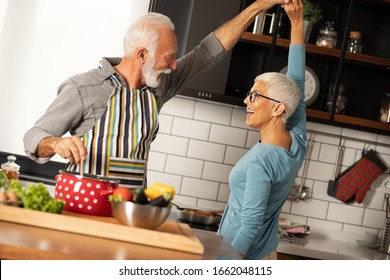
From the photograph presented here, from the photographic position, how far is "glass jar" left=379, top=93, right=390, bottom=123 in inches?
178

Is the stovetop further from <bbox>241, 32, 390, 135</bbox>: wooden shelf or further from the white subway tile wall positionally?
<bbox>241, 32, 390, 135</bbox>: wooden shelf

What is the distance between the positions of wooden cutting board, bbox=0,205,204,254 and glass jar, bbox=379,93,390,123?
2.82 meters

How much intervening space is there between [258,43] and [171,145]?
33.7 inches

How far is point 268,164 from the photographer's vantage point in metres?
2.85

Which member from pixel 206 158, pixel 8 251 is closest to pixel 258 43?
pixel 206 158

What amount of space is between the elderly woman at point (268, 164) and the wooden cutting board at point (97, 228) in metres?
0.79

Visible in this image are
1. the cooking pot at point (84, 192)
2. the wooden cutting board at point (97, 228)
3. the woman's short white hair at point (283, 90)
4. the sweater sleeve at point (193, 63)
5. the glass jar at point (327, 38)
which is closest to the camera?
the wooden cutting board at point (97, 228)

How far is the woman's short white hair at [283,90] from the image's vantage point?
3.03 metres

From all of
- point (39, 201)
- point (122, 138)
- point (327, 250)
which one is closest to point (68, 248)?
point (39, 201)

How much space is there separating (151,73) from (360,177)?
2.10m

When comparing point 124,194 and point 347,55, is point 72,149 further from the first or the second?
point 347,55

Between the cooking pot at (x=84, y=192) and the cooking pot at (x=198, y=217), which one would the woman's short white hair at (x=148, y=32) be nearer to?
the cooking pot at (x=84, y=192)

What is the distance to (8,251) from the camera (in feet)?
5.46

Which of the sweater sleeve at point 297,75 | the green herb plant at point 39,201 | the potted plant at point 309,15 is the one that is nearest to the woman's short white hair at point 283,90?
the sweater sleeve at point 297,75
